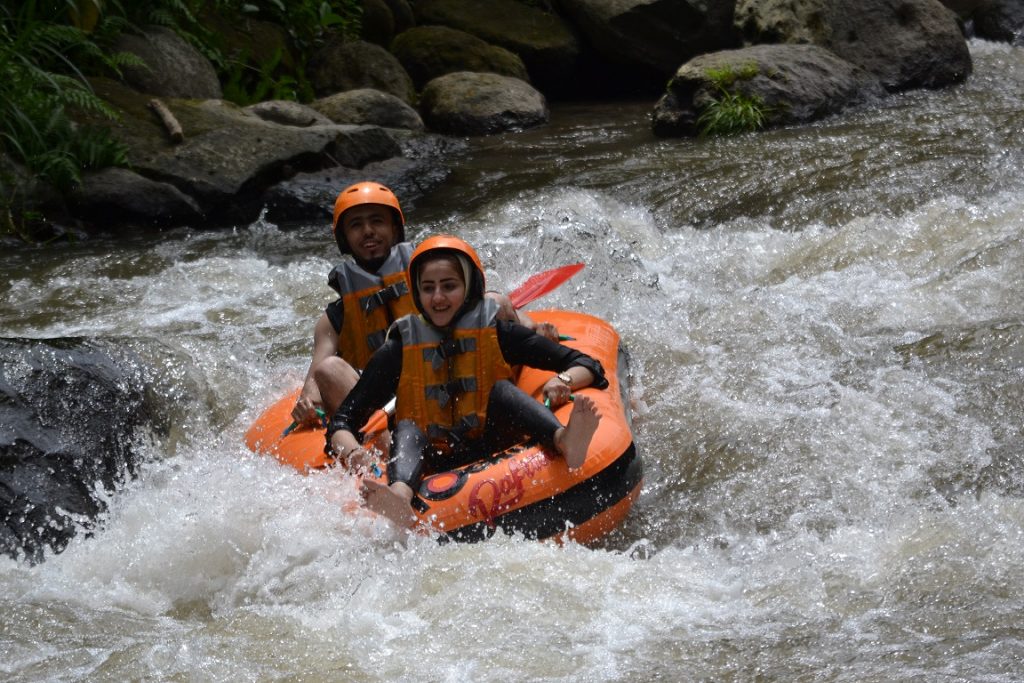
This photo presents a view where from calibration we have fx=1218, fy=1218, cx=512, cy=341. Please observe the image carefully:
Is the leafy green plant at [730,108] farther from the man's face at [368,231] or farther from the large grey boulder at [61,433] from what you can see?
the large grey boulder at [61,433]

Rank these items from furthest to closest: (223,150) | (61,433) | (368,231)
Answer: (223,150) → (368,231) → (61,433)

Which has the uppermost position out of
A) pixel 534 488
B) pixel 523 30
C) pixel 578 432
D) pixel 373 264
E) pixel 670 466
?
pixel 523 30

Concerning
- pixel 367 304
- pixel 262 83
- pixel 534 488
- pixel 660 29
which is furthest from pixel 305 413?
pixel 660 29

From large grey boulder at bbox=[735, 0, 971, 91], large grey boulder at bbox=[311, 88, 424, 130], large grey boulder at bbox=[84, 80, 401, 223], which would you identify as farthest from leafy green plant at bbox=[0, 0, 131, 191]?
large grey boulder at bbox=[735, 0, 971, 91]

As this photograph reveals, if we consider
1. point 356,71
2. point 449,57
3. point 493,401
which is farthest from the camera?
point 449,57

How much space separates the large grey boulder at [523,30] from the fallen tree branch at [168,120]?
515 cm

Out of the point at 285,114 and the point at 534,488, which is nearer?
the point at 534,488

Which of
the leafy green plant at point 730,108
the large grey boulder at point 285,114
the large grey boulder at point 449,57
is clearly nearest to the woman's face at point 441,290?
the large grey boulder at point 285,114

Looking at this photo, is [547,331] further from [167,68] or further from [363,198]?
[167,68]

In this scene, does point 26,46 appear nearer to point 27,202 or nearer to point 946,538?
point 27,202

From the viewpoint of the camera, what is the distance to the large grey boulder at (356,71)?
474 inches

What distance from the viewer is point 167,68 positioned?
10016 millimetres

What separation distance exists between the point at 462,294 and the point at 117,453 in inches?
62.3

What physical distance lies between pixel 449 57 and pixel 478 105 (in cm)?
142
